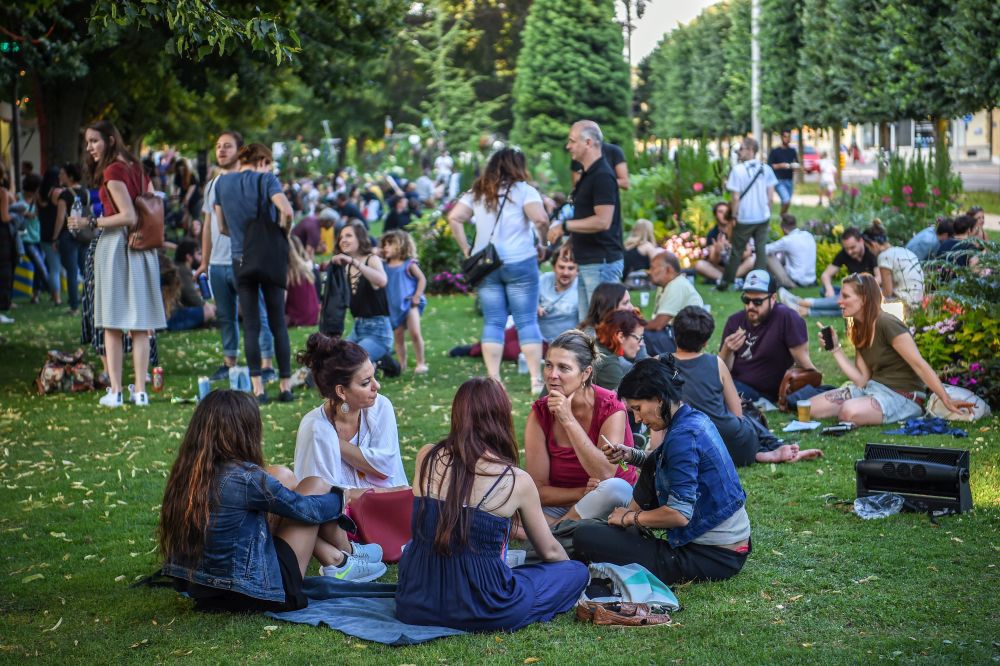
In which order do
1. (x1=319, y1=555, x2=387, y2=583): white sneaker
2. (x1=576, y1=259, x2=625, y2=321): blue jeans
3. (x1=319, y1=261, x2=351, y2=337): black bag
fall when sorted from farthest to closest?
1. (x1=319, y1=261, x2=351, y2=337): black bag
2. (x1=576, y1=259, x2=625, y2=321): blue jeans
3. (x1=319, y1=555, x2=387, y2=583): white sneaker

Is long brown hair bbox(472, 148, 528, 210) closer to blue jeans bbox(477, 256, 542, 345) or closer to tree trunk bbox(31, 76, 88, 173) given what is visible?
blue jeans bbox(477, 256, 542, 345)

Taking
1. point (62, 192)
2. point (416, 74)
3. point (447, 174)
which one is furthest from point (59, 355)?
point (416, 74)

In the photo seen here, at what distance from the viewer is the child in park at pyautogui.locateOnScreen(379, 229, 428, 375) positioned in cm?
1153

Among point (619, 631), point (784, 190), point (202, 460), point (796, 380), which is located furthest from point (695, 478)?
point (784, 190)

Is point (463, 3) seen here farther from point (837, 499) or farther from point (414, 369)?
point (837, 499)

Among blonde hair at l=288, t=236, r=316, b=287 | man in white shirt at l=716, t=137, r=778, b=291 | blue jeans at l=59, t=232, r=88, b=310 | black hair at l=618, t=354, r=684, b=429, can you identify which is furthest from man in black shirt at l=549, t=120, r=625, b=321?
blue jeans at l=59, t=232, r=88, b=310

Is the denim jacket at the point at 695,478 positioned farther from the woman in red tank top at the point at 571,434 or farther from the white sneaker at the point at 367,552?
the white sneaker at the point at 367,552

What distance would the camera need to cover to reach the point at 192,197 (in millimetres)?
25422

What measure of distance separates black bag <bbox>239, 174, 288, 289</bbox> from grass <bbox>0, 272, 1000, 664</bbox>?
1559mm

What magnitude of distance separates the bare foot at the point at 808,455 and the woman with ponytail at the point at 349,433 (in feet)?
8.98

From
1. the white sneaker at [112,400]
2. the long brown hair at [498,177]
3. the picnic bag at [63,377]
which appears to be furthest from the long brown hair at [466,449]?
the picnic bag at [63,377]

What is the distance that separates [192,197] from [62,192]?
10.2 m

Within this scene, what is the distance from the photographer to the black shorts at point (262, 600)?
525 centimetres

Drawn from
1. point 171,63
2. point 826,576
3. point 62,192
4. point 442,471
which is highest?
point 171,63
